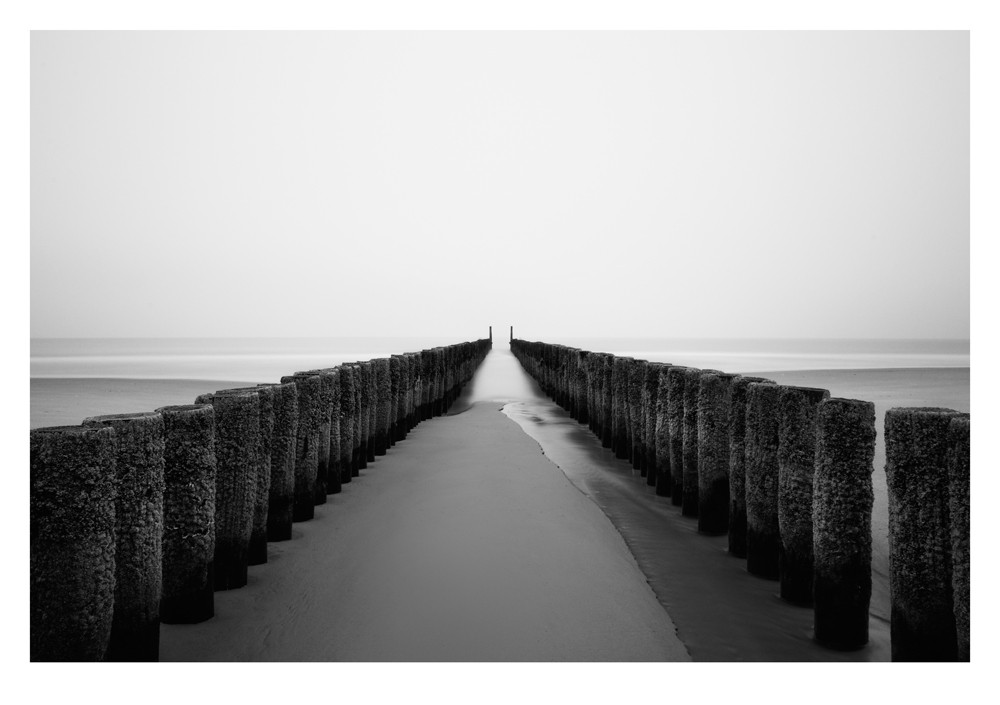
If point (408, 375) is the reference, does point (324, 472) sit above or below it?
below

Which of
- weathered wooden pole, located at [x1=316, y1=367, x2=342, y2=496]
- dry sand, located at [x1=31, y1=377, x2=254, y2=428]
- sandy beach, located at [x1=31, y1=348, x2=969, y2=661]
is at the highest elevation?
weathered wooden pole, located at [x1=316, y1=367, x2=342, y2=496]

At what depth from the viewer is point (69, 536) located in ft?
7.23

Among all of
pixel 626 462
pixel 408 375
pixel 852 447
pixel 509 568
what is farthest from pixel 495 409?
pixel 852 447

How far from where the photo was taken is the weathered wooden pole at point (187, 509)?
2881mm

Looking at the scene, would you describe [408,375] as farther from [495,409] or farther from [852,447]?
[852,447]

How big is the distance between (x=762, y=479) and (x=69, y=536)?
10.9ft

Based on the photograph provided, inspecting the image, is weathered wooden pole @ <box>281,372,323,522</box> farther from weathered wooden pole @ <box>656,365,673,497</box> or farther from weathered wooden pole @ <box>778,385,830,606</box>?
weathered wooden pole @ <box>778,385,830,606</box>

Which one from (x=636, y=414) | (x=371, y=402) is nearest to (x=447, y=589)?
(x=371, y=402)

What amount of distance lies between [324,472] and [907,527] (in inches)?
162

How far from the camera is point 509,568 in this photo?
3.77m

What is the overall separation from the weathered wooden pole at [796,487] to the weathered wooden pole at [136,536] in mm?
2969

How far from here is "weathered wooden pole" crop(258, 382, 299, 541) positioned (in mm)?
4172

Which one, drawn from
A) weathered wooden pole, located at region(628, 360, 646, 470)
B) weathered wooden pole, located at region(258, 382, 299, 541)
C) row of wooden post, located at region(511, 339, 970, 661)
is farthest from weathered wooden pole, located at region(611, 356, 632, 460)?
weathered wooden pole, located at region(258, 382, 299, 541)

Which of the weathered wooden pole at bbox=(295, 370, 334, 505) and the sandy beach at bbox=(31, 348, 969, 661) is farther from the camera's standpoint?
the weathered wooden pole at bbox=(295, 370, 334, 505)
